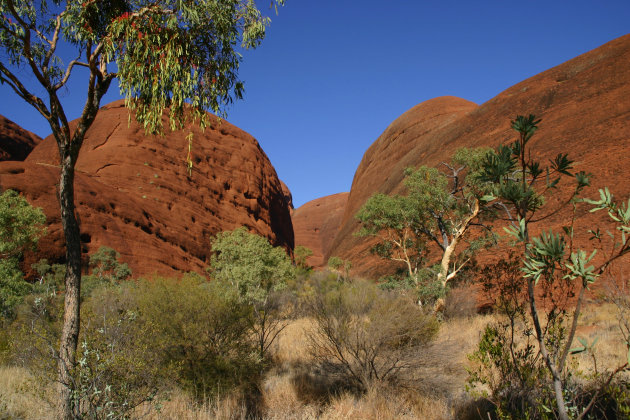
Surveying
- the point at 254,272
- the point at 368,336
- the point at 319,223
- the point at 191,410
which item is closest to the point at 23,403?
the point at 191,410

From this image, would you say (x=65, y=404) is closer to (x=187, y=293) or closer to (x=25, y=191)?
(x=187, y=293)

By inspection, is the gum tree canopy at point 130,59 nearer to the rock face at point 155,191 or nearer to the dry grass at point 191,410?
the dry grass at point 191,410

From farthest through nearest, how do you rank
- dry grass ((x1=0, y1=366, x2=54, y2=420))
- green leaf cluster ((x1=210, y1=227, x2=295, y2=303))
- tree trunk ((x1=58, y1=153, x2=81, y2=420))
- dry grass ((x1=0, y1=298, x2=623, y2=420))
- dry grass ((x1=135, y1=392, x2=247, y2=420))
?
green leaf cluster ((x1=210, y1=227, x2=295, y2=303)), dry grass ((x1=0, y1=298, x2=623, y2=420)), dry grass ((x1=135, y1=392, x2=247, y2=420)), dry grass ((x1=0, y1=366, x2=54, y2=420)), tree trunk ((x1=58, y1=153, x2=81, y2=420))

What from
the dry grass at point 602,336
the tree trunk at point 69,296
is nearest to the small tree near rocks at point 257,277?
the tree trunk at point 69,296

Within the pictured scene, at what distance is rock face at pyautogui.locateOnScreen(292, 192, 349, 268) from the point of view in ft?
241

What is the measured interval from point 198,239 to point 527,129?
29331mm

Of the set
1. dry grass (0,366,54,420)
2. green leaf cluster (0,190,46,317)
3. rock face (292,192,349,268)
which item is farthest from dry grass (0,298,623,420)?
rock face (292,192,349,268)

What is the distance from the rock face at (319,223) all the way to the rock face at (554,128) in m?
26.3

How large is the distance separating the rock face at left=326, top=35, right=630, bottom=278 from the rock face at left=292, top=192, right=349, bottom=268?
26342 mm

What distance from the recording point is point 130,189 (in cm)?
2833

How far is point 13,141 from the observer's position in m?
46.2

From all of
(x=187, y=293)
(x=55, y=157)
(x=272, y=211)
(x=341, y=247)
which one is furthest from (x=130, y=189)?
(x=187, y=293)

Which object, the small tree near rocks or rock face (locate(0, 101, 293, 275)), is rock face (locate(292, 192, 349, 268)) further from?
the small tree near rocks

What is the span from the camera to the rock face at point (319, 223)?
73.4m
